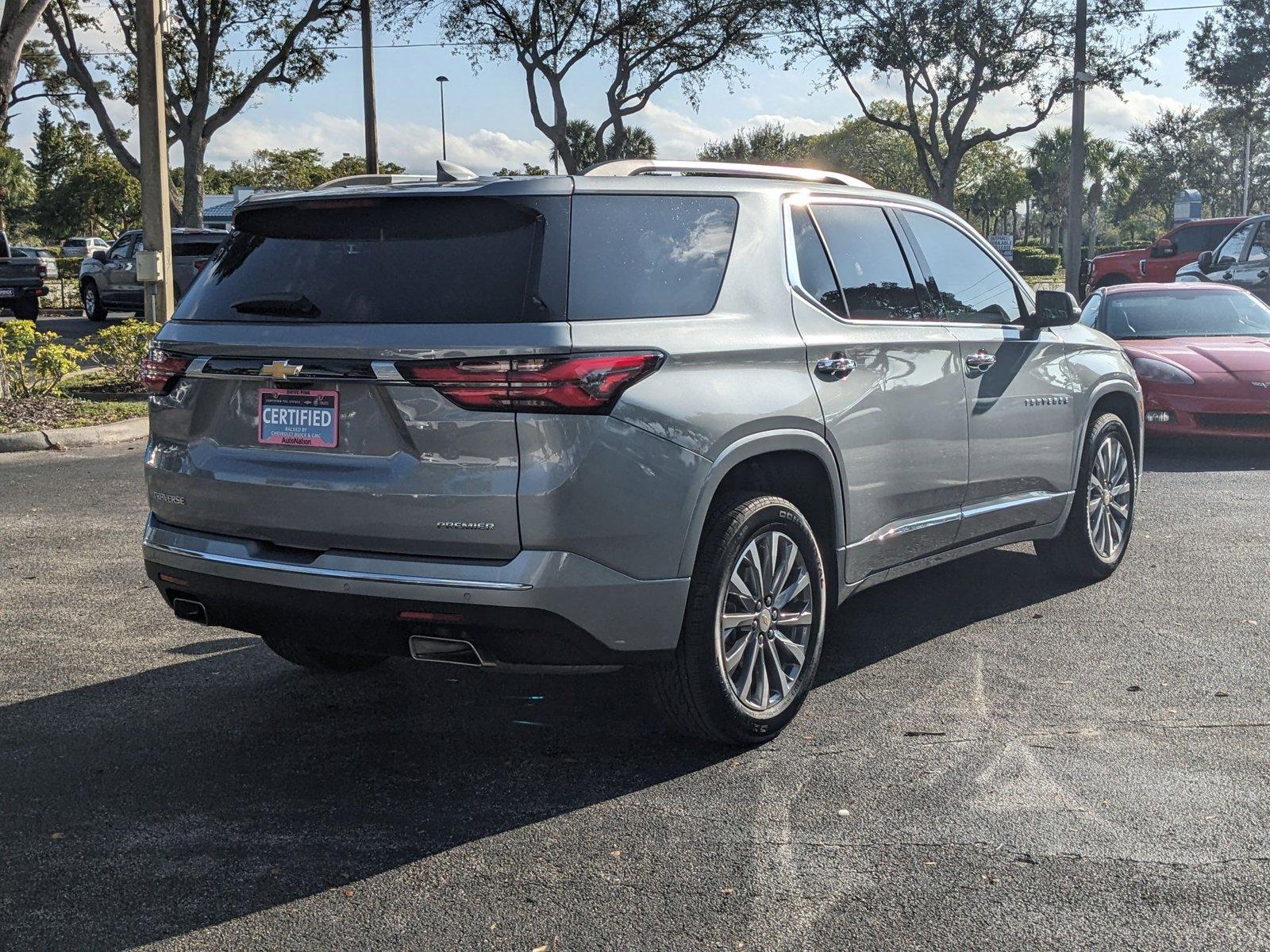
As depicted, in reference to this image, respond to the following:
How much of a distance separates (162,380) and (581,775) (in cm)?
184

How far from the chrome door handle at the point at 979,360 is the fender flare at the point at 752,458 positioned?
119 centimetres

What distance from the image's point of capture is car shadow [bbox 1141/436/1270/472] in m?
11.1

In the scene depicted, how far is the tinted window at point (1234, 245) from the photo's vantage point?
63.4ft

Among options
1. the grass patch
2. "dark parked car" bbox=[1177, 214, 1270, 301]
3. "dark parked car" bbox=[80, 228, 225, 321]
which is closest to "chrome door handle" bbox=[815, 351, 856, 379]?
the grass patch

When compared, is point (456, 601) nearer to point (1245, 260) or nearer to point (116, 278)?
point (1245, 260)

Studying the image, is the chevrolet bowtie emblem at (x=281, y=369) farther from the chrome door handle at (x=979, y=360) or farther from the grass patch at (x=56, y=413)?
the grass patch at (x=56, y=413)

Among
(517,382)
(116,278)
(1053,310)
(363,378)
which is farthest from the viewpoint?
(116,278)

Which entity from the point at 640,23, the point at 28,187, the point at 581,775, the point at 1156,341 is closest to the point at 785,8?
the point at 640,23

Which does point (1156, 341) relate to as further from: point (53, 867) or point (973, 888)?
point (53, 867)

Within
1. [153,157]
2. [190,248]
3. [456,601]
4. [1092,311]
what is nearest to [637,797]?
[456,601]

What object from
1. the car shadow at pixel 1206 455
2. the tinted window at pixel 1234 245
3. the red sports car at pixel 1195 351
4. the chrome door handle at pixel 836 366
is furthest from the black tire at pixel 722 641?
the tinted window at pixel 1234 245

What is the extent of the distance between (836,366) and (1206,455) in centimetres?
815

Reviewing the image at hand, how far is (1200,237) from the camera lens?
84.0ft

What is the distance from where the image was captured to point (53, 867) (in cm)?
367
